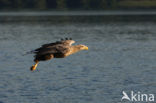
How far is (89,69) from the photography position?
118ft

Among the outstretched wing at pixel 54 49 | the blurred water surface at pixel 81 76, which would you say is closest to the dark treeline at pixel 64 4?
the blurred water surface at pixel 81 76

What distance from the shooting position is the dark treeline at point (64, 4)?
181625 millimetres

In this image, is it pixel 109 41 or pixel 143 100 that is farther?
pixel 109 41

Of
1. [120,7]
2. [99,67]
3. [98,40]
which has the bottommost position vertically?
[120,7]

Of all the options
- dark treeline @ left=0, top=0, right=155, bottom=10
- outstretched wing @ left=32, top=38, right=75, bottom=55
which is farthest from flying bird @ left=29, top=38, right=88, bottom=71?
dark treeline @ left=0, top=0, right=155, bottom=10

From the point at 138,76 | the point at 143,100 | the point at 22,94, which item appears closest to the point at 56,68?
the point at 138,76

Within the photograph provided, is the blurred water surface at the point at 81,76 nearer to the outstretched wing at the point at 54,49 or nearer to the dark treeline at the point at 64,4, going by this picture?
the outstretched wing at the point at 54,49

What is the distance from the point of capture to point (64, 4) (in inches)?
7333

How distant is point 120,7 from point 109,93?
161m

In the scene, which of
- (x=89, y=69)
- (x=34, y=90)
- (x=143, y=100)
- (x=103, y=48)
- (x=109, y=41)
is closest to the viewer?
(x=143, y=100)

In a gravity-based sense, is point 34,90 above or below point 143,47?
above

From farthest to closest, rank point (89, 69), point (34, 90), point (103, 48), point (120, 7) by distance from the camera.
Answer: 1. point (120, 7)
2. point (103, 48)
3. point (89, 69)
4. point (34, 90)

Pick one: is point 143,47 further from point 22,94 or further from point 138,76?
point 22,94

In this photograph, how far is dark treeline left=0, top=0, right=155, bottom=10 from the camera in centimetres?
18162
